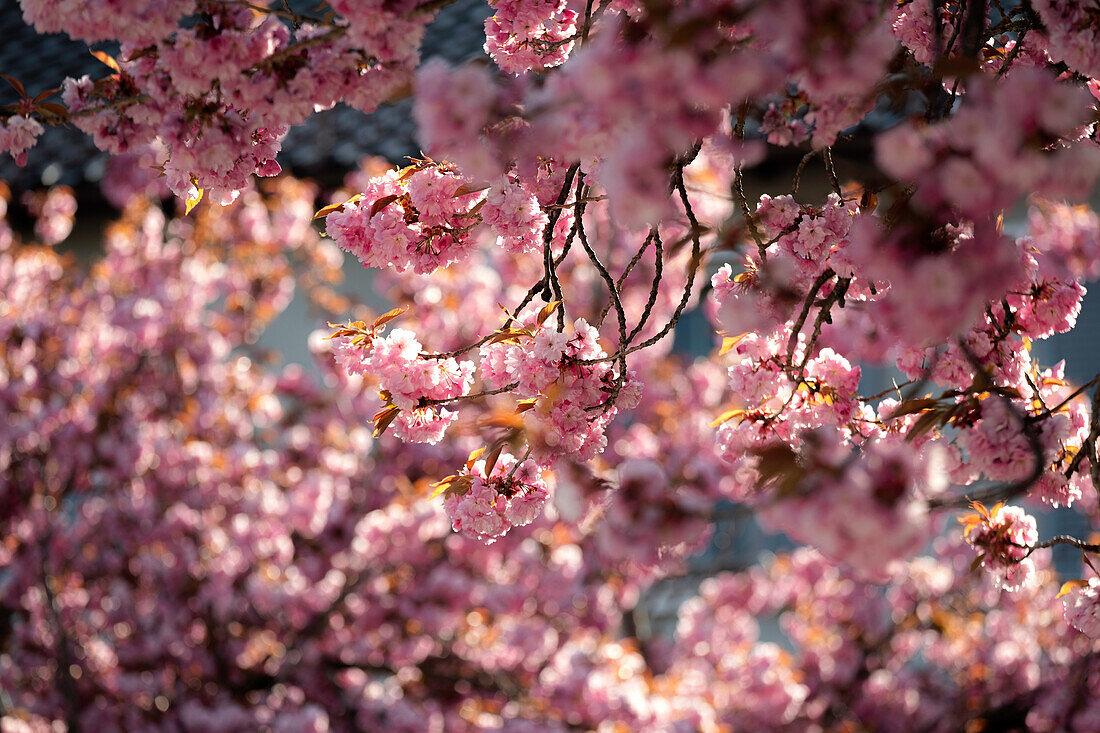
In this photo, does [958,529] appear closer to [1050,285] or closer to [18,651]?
[1050,285]

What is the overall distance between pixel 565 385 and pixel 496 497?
0.20 meters

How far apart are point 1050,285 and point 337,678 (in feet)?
10.4

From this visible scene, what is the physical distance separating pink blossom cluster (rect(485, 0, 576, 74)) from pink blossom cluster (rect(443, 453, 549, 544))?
0.61m

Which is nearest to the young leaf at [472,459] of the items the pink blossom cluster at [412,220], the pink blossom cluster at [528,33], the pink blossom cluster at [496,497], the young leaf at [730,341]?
the pink blossom cluster at [496,497]

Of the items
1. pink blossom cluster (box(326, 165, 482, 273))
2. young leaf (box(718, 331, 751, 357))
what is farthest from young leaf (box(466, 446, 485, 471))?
young leaf (box(718, 331, 751, 357))

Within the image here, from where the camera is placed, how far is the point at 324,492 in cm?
375

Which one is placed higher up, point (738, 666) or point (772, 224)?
point (772, 224)

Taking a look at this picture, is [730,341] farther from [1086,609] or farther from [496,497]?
[1086,609]

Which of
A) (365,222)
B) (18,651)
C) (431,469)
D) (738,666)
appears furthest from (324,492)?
(365,222)

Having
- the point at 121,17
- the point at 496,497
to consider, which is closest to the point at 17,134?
the point at 121,17

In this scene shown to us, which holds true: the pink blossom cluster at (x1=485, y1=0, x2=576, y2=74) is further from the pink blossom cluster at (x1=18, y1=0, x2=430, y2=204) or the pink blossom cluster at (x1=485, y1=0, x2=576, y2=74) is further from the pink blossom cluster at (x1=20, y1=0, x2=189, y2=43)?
the pink blossom cluster at (x1=20, y1=0, x2=189, y2=43)

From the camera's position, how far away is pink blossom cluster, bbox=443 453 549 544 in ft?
4.16

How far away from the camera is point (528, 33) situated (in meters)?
1.37

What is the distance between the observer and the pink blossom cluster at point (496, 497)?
1.27 meters
